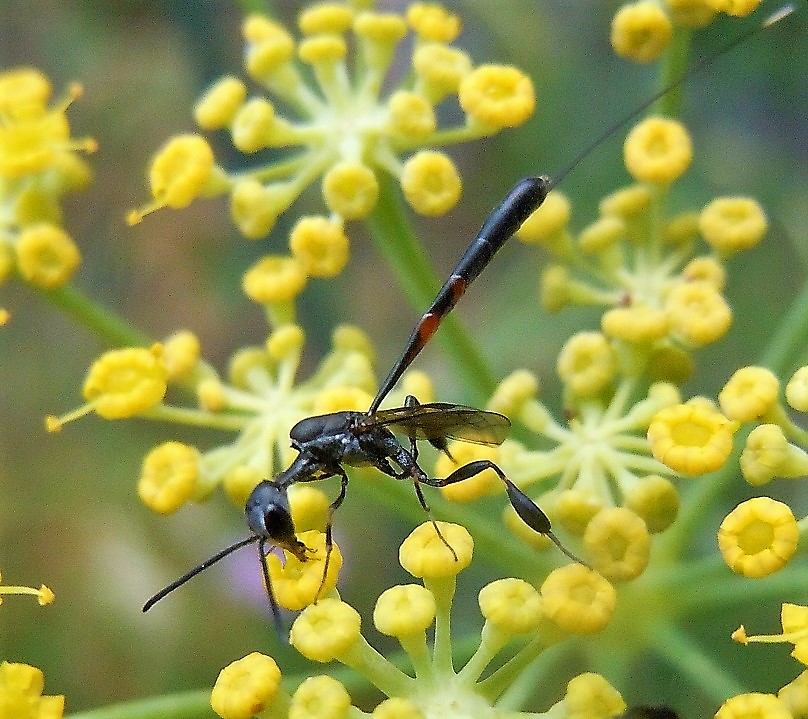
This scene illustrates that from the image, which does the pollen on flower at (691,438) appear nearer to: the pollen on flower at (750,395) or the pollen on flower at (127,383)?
the pollen on flower at (750,395)

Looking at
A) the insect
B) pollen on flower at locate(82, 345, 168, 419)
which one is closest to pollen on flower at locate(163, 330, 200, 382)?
pollen on flower at locate(82, 345, 168, 419)

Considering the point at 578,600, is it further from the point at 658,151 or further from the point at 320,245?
the point at 658,151

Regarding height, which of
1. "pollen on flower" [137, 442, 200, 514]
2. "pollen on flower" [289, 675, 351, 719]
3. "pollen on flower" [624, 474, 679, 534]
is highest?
"pollen on flower" [137, 442, 200, 514]

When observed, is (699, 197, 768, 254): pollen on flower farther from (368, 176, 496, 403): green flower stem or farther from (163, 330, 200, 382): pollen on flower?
(163, 330, 200, 382): pollen on flower

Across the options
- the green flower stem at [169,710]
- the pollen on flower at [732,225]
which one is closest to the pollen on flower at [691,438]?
the pollen on flower at [732,225]

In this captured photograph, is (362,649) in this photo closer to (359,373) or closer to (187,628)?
(359,373)

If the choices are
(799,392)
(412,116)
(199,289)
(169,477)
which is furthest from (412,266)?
(199,289)

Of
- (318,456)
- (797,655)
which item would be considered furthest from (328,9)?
(797,655)
